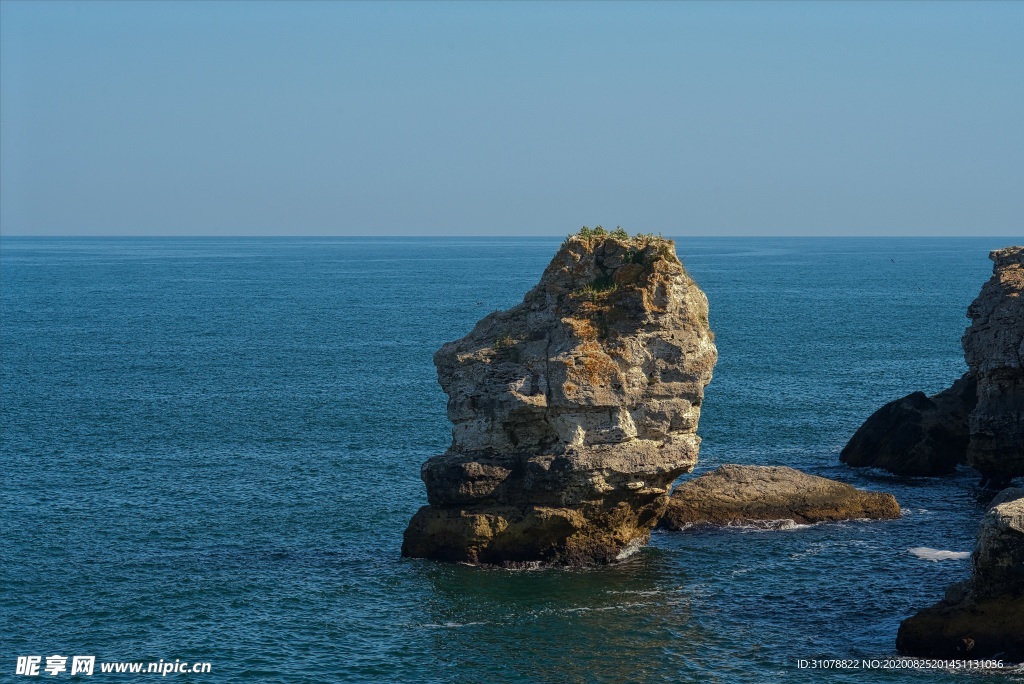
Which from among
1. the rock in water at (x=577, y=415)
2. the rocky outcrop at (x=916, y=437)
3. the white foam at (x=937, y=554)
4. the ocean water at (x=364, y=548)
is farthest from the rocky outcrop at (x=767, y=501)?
the rocky outcrop at (x=916, y=437)

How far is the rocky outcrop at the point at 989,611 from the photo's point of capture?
35062 millimetres

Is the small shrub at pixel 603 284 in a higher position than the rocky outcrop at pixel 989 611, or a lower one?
higher

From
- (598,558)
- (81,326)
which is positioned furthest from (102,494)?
(81,326)

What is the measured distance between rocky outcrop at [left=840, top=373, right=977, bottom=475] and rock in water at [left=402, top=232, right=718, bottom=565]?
18446 millimetres

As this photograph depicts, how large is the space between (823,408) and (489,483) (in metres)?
36.2

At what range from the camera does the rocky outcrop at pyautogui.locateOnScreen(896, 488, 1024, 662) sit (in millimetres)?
35062

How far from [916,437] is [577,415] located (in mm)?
23654

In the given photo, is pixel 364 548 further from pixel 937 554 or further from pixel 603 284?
pixel 937 554

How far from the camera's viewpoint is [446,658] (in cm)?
3709

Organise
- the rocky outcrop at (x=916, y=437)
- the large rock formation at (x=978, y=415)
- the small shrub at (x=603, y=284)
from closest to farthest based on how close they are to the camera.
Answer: the small shrub at (x=603, y=284) → the large rock formation at (x=978, y=415) → the rocky outcrop at (x=916, y=437)

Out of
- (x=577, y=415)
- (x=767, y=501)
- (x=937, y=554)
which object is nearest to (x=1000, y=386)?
(x=937, y=554)

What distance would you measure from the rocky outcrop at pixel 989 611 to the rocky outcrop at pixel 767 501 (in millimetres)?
14656

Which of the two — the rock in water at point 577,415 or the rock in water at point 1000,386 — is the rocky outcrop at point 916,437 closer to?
the rock in water at point 1000,386

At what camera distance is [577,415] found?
4500 cm
